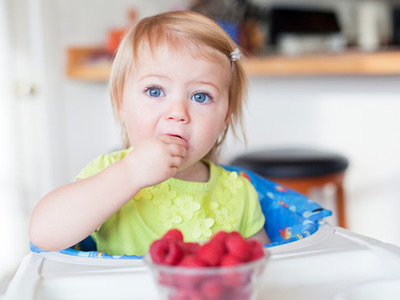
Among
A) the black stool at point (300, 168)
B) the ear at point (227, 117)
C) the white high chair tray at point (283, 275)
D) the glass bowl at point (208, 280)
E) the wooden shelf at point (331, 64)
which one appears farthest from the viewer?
the black stool at point (300, 168)

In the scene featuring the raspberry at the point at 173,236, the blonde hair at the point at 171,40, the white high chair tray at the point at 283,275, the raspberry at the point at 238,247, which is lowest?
the white high chair tray at the point at 283,275

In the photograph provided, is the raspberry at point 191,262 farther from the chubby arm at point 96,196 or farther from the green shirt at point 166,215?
the green shirt at point 166,215

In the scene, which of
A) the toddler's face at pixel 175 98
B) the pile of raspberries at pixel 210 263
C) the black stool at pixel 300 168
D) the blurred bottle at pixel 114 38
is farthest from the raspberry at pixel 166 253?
the blurred bottle at pixel 114 38

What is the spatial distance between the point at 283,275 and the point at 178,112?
0.28 meters

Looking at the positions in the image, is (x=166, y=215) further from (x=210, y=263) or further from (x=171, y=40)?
(x=210, y=263)

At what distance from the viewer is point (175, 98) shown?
837 millimetres

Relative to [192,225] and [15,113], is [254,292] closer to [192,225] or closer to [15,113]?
[192,225]

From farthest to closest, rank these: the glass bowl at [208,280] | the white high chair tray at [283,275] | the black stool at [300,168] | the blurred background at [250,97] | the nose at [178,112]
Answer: the blurred background at [250,97] → the black stool at [300,168] → the nose at [178,112] → the white high chair tray at [283,275] → the glass bowl at [208,280]

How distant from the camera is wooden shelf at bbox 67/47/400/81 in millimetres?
1734

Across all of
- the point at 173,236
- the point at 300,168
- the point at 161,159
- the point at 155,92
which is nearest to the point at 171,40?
the point at 155,92

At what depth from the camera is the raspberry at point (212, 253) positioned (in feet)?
1.69

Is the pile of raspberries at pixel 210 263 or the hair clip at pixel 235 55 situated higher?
the hair clip at pixel 235 55

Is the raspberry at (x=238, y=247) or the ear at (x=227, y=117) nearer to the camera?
the raspberry at (x=238, y=247)

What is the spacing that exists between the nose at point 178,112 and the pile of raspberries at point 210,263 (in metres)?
0.30
